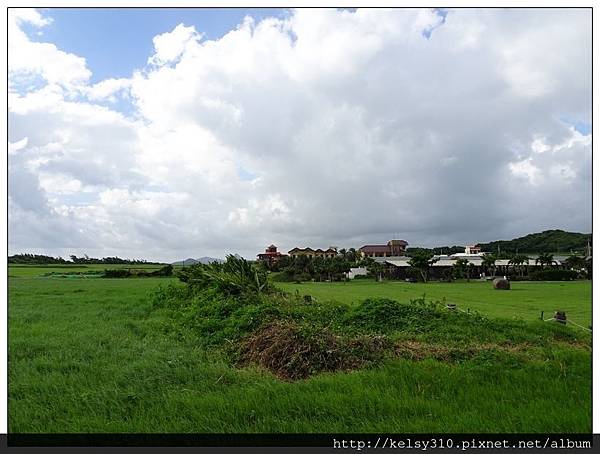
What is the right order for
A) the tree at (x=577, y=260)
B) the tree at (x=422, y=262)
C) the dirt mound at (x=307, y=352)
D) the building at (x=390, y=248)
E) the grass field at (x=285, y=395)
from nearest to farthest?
1. the grass field at (x=285, y=395)
2. the dirt mound at (x=307, y=352)
3. the tree at (x=577, y=260)
4. the building at (x=390, y=248)
5. the tree at (x=422, y=262)

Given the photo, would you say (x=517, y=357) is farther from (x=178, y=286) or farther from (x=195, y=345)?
(x=178, y=286)

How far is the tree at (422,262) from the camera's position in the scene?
26.2 m

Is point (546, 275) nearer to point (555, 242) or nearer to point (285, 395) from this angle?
point (555, 242)

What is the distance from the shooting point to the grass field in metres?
3.59

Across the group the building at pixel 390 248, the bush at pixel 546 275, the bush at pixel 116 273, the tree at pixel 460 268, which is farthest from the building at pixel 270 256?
the tree at pixel 460 268

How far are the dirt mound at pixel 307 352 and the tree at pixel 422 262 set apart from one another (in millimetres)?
21125

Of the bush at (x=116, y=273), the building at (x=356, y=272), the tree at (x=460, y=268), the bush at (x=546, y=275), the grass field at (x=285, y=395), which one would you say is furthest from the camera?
the tree at (x=460, y=268)

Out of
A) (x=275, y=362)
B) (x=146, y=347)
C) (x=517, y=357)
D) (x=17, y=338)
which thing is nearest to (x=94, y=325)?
(x=17, y=338)

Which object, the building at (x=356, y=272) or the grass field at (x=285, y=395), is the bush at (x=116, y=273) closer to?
the grass field at (x=285, y=395)

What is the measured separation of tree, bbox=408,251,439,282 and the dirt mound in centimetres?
2113

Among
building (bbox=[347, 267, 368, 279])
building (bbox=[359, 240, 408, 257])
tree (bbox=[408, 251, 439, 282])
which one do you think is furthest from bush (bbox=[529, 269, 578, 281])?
building (bbox=[359, 240, 408, 257])

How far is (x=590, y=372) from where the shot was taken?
13.5 feet

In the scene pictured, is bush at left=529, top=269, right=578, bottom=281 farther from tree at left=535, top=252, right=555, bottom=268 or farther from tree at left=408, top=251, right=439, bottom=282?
tree at left=408, top=251, right=439, bottom=282

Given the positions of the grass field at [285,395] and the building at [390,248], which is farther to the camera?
the building at [390,248]
